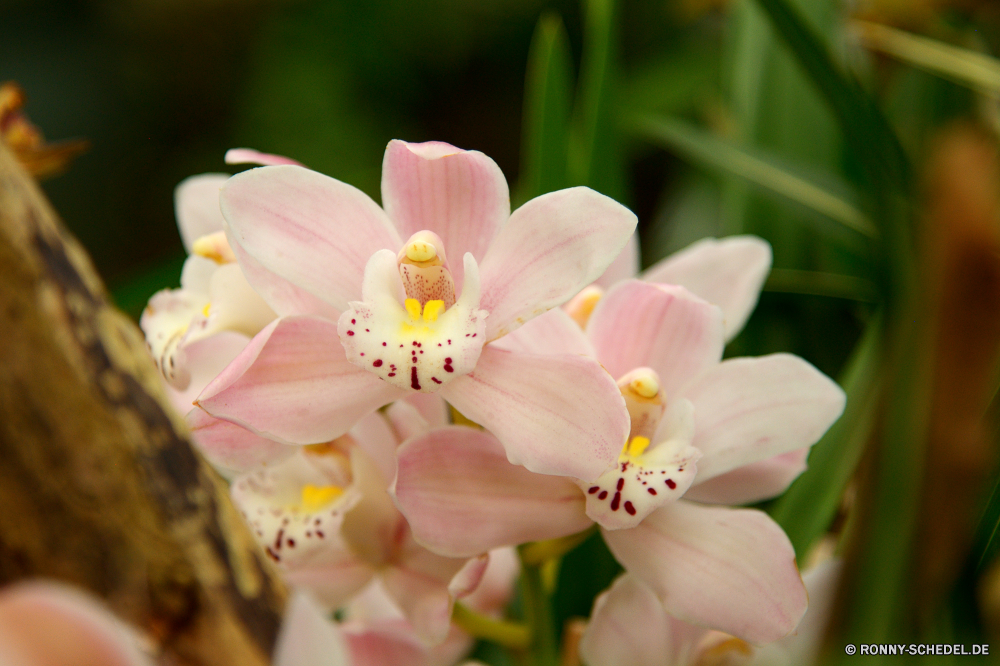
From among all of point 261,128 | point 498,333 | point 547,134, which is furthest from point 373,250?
point 261,128

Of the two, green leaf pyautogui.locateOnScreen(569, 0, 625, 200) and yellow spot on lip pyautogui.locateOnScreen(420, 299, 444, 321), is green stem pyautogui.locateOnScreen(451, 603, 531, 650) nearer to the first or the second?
yellow spot on lip pyautogui.locateOnScreen(420, 299, 444, 321)

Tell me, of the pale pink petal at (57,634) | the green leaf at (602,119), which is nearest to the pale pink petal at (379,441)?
the pale pink petal at (57,634)

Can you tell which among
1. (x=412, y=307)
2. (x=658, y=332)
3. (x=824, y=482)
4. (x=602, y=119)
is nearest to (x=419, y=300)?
(x=412, y=307)

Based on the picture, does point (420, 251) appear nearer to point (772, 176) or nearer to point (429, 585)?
point (429, 585)

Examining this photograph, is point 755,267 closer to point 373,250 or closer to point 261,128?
point 373,250

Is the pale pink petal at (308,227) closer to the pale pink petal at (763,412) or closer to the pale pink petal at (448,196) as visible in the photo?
the pale pink petal at (448,196)

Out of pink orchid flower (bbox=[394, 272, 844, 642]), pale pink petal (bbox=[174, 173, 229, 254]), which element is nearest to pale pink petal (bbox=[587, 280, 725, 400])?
pink orchid flower (bbox=[394, 272, 844, 642])

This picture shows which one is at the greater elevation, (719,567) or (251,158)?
(251,158)
